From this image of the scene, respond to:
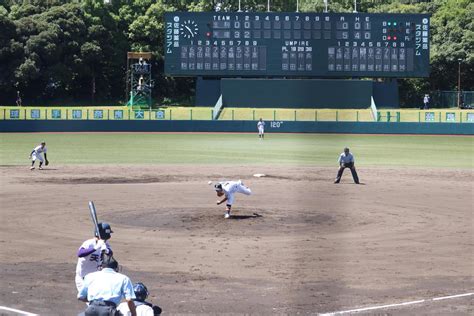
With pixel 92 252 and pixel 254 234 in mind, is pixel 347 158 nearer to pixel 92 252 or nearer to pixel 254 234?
pixel 254 234

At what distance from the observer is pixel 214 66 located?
69688 mm

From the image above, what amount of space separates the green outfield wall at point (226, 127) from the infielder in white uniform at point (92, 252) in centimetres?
5932

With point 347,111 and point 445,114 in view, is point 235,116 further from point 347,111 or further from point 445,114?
point 445,114

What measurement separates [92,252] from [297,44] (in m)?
57.9

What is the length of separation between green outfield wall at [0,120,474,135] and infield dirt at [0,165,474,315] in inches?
1394

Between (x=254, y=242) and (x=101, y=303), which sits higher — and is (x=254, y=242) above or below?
below

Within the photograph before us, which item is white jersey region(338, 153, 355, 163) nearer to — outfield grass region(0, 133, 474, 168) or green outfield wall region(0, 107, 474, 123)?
outfield grass region(0, 133, 474, 168)

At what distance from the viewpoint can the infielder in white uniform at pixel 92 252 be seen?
12.1 metres

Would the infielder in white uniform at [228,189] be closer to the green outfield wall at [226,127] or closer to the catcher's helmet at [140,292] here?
the catcher's helmet at [140,292]

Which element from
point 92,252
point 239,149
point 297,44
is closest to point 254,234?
point 92,252

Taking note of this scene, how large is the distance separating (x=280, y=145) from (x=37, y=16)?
145 feet

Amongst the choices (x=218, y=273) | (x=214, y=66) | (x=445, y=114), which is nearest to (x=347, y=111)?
(x=445, y=114)

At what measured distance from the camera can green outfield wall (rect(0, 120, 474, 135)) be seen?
7106 centimetres

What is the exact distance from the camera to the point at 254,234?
73.1ft
